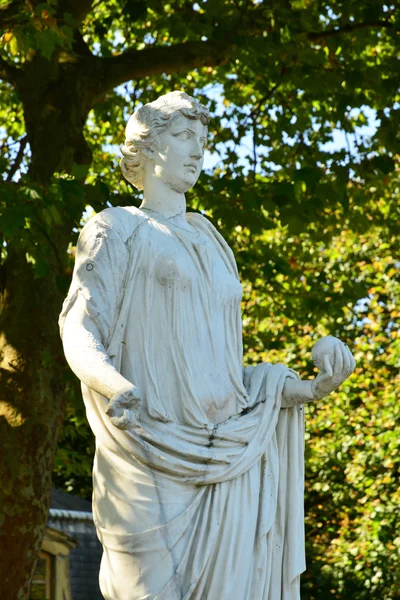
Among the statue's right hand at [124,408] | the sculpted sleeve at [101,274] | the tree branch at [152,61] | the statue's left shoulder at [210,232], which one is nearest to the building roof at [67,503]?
the tree branch at [152,61]

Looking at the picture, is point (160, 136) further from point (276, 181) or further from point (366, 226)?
point (366, 226)

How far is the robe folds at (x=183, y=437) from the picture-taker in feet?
17.1

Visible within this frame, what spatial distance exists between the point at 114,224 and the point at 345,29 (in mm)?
9272

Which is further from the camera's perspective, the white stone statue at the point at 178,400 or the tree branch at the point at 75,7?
the tree branch at the point at 75,7

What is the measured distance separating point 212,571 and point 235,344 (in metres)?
0.97

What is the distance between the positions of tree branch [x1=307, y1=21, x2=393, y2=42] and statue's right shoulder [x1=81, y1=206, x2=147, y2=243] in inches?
342

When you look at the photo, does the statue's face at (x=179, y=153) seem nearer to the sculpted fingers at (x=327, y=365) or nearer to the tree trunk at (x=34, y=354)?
the sculpted fingers at (x=327, y=365)

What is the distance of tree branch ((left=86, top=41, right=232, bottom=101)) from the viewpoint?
1312cm

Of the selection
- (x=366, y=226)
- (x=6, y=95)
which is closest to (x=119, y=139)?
(x=6, y=95)

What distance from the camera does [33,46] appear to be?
37.4 ft

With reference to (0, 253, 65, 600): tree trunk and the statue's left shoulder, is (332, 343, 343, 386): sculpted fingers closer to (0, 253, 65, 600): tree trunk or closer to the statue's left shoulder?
the statue's left shoulder

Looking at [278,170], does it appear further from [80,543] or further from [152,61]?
[80,543]

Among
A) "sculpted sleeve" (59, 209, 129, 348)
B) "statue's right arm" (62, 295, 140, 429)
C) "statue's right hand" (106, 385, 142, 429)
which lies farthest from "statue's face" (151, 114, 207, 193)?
"statue's right hand" (106, 385, 142, 429)

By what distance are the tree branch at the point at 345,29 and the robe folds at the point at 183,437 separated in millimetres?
8640
